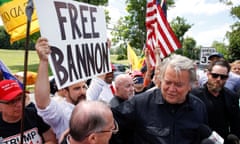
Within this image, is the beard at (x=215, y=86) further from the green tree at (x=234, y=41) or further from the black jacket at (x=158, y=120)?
the green tree at (x=234, y=41)

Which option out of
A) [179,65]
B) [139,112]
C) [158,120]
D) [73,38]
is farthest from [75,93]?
[179,65]

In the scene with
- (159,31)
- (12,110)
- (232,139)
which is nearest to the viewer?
(12,110)

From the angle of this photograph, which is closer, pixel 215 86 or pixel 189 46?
pixel 215 86

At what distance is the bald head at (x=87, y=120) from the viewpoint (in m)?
1.74

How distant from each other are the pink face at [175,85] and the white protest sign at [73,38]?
0.75 metres

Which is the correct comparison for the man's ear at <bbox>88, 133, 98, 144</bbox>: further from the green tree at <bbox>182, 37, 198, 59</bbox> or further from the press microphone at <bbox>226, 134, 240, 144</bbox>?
the green tree at <bbox>182, 37, 198, 59</bbox>

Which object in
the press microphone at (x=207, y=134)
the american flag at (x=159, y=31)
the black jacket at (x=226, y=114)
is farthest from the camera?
the american flag at (x=159, y=31)

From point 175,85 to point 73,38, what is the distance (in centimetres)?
95

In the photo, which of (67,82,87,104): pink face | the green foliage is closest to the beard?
(67,82,87,104): pink face

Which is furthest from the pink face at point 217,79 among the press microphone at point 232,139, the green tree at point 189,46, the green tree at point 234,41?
the green tree at point 189,46

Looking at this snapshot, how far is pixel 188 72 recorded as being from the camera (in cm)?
248

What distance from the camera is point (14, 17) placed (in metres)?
4.20

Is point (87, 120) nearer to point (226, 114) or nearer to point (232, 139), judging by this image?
point (232, 139)

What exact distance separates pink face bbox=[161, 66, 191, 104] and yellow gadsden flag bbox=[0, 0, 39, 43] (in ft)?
7.14
